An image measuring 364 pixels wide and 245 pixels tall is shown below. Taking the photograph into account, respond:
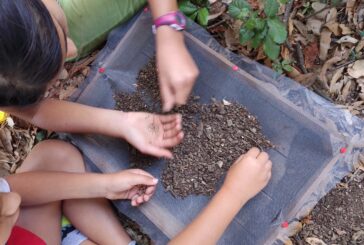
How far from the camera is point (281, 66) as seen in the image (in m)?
1.48

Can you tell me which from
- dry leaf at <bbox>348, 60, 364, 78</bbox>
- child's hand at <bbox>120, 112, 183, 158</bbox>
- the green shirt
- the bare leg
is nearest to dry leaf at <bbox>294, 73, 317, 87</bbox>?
dry leaf at <bbox>348, 60, 364, 78</bbox>

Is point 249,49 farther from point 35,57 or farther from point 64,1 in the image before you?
point 35,57

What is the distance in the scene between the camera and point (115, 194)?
132cm

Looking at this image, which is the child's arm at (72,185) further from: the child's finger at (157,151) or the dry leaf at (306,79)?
the dry leaf at (306,79)

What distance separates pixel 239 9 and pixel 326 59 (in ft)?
1.25

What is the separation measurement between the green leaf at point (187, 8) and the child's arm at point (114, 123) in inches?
15.0

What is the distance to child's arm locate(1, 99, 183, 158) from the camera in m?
1.30

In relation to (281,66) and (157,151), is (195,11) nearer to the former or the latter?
(281,66)

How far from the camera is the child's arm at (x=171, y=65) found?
1155mm

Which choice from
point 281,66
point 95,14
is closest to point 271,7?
point 281,66

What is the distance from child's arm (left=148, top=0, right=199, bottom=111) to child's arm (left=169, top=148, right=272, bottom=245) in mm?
243

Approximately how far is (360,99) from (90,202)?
91cm

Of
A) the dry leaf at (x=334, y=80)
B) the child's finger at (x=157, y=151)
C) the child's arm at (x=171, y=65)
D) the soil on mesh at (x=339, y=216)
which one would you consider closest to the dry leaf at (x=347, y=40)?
the dry leaf at (x=334, y=80)

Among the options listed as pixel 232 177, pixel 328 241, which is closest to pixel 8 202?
pixel 232 177
